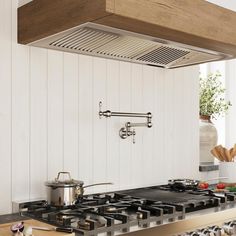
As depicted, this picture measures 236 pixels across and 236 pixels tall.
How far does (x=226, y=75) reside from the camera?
3.69 meters

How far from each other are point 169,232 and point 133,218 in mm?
155

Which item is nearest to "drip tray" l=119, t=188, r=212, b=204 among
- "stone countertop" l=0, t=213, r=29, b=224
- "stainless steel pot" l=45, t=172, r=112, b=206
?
"stainless steel pot" l=45, t=172, r=112, b=206

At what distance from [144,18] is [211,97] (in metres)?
1.76

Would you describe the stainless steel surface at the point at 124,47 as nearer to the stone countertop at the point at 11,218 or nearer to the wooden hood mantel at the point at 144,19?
the wooden hood mantel at the point at 144,19

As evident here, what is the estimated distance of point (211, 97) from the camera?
333cm

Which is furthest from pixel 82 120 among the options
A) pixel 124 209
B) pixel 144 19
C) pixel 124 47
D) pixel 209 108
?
pixel 209 108

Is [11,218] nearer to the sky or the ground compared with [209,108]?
nearer to the ground

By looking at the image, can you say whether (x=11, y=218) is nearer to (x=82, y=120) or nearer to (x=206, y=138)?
(x=82, y=120)

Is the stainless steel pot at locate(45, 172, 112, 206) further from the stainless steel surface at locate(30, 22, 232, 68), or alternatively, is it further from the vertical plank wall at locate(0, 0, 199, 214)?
the stainless steel surface at locate(30, 22, 232, 68)

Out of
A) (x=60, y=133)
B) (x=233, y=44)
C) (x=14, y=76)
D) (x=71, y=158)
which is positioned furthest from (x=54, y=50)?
(x=233, y=44)

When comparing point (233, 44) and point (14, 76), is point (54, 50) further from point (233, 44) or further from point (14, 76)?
point (233, 44)

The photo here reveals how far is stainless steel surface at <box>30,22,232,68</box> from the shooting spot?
1.89 metres

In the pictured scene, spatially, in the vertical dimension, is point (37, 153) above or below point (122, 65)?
below

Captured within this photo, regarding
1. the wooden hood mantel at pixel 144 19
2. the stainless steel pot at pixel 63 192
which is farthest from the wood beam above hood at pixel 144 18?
the stainless steel pot at pixel 63 192
